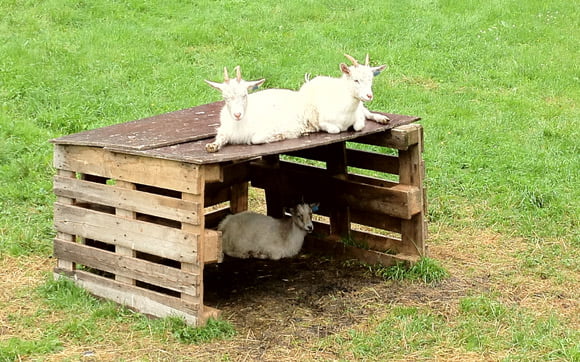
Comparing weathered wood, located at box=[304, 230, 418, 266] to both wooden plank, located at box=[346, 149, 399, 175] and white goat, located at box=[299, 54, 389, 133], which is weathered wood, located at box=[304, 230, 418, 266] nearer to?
wooden plank, located at box=[346, 149, 399, 175]

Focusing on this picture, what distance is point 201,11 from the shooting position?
1484 cm

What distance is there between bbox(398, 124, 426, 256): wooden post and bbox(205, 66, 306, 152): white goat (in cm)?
111

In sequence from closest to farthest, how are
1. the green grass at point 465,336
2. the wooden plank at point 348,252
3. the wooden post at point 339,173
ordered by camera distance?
1. the green grass at point 465,336
2. the wooden plank at point 348,252
3. the wooden post at point 339,173

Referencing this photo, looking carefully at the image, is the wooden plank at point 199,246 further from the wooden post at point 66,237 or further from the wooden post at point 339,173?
the wooden post at point 339,173

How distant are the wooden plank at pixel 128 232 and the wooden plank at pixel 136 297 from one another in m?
0.33

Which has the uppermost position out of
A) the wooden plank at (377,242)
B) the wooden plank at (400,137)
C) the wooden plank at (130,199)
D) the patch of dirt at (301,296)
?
the wooden plank at (400,137)

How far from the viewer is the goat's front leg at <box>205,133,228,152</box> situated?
618cm

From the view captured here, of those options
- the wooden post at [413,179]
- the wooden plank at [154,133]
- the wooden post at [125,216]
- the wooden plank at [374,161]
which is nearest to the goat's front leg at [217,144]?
the wooden plank at [154,133]

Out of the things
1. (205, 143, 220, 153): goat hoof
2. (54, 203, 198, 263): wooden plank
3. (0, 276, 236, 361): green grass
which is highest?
(205, 143, 220, 153): goat hoof

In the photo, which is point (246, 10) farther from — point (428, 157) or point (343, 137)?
point (343, 137)

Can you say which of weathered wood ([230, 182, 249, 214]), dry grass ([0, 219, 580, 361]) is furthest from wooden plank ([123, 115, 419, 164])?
weathered wood ([230, 182, 249, 214])

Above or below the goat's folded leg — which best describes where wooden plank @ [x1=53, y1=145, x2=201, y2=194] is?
below

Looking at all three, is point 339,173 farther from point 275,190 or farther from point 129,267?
point 129,267

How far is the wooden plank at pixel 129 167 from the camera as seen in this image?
611cm
